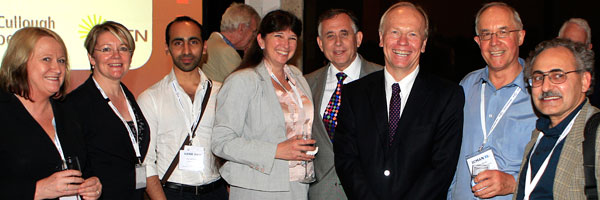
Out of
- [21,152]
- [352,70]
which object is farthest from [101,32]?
[352,70]

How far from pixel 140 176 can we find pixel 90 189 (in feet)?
1.58

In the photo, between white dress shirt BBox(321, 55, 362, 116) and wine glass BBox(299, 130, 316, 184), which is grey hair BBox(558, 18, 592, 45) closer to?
white dress shirt BBox(321, 55, 362, 116)

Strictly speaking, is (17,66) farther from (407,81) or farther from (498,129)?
(498,129)

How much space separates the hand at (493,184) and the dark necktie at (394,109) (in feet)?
1.72

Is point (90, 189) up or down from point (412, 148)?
down

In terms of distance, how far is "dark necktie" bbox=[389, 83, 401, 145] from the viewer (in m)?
3.17

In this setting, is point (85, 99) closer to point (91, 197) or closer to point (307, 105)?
point (91, 197)

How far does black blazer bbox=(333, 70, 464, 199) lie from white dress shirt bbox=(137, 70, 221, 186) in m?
1.04

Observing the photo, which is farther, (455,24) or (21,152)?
(455,24)

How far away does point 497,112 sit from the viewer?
3.19 m

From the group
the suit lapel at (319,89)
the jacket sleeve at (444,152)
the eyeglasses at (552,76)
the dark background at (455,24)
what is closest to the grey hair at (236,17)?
the dark background at (455,24)

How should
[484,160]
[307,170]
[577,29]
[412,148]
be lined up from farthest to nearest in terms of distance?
[577,29]
[307,170]
[412,148]
[484,160]

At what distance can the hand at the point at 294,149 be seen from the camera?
3264 mm

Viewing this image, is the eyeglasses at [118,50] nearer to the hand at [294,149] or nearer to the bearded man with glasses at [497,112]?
the hand at [294,149]
